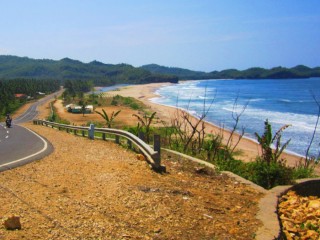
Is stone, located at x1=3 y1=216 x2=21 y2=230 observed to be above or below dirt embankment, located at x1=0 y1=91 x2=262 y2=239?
above

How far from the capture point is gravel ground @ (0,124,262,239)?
5344mm

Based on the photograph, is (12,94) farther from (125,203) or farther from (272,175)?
(125,203)

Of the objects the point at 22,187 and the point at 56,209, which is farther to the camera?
the point at 22,187

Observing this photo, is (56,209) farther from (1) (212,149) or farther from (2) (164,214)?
(1) (212,149)

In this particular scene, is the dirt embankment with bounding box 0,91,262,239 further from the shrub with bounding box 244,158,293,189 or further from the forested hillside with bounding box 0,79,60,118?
the forested hillside with bounding box 0,79,60,118

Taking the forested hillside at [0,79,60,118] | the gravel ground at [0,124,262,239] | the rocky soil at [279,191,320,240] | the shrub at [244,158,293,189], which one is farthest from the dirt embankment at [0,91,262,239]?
the forested hillside at [0,79,60,118]

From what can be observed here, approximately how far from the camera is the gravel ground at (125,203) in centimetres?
534

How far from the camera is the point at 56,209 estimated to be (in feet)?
19.8

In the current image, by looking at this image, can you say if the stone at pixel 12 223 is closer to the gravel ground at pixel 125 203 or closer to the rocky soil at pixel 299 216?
the gravel ground at pixel 125 203

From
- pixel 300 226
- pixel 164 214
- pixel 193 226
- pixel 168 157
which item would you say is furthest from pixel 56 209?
pixel 168 157

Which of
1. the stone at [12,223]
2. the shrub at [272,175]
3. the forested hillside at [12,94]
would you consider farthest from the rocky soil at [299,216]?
Answer: the forested hillside at [12,94]

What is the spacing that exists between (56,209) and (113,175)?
2.41 metres

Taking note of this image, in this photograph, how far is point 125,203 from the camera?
253 inches

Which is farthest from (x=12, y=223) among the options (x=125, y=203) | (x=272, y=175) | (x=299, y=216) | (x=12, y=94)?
(x=12, y=94)
